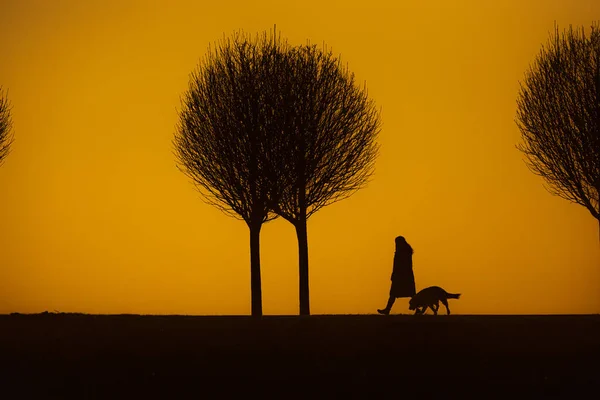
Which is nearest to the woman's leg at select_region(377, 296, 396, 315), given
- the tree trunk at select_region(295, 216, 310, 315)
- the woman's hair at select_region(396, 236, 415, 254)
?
the woman's hair at select_region(396, 236, 415, 254)

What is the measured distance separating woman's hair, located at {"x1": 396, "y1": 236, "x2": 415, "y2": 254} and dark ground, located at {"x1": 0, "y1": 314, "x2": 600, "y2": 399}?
5635mm

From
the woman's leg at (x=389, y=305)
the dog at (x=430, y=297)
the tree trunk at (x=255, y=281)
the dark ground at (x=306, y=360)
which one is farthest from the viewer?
the tree trunk at (x=255, y=281)

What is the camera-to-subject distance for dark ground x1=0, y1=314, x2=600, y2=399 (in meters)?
18.6

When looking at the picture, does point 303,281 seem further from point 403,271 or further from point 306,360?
point 306,360

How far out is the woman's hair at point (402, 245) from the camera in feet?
108

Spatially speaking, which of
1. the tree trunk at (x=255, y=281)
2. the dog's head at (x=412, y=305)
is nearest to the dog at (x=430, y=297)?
the dog's head at (x=412, y=305)

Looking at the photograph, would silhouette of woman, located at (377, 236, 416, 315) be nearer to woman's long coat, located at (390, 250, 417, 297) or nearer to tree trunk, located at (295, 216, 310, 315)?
woman's long coat, located at (390, 250, 417, 297)

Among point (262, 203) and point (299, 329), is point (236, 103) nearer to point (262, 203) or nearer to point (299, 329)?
point (262, 203)

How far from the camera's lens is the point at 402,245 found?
32.9 metres

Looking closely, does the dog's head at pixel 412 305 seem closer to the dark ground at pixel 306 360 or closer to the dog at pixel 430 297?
the dog at pixel 430 297

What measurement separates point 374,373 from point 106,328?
9367mm

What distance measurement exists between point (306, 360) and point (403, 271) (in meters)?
12.5

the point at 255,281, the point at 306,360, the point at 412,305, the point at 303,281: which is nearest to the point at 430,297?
the point at 412,305

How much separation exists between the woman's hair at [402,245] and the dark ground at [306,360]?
564 centimetres
